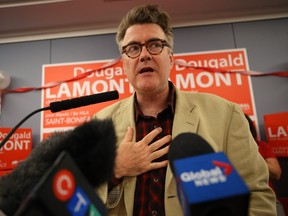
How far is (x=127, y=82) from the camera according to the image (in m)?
2.90

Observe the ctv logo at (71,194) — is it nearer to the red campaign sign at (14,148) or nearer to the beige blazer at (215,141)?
the beige blazer at (215,141)

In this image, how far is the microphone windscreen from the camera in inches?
17.6

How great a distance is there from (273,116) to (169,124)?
5.98ft

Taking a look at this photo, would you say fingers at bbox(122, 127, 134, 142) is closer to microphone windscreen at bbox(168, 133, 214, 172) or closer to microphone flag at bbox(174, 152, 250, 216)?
microphone windscreen at bbox(168, 133, 214, 172)

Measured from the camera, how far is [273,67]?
2.91m

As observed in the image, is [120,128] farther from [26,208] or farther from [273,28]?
[273,28]

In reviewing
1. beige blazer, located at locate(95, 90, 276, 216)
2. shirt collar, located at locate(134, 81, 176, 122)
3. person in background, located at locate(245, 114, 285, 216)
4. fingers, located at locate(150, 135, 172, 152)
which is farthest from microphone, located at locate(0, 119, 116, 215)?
person in background, located at locate(245, 114, 285, 216)

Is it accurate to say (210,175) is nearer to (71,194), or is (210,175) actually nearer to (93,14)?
(71,194)

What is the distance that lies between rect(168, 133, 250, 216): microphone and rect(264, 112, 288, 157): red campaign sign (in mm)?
2437

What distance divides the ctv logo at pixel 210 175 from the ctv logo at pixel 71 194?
141 mm

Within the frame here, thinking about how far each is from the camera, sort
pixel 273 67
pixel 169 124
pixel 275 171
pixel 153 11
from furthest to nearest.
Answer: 1. pixel 273 67
2. pixel 275 171
3. pixel 153 11
4. pixel 169 124

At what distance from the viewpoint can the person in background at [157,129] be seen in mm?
951

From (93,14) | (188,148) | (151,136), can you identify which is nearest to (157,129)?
(151,136)

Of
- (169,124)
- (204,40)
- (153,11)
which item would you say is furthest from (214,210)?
(204,40)
